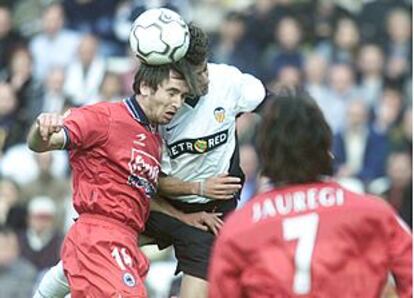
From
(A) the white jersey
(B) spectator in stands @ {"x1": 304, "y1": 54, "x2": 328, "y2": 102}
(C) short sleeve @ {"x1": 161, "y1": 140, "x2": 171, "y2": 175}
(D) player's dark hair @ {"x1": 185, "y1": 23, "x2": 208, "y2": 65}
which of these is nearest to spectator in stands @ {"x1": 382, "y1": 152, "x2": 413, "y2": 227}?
(B) spectator in stands @ {"x1": 304, "y1": 54, "x2": 328, "y2": 102}

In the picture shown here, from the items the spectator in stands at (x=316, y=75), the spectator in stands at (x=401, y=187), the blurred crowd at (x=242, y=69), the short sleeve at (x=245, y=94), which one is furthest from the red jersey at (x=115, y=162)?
the spectator in stands at (x=316, y=75)

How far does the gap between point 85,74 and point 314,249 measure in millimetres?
9184

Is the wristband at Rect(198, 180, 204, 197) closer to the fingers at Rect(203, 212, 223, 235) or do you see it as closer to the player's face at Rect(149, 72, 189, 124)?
the fingers at Rect(203, 212, 223, 235)

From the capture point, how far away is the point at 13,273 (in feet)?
41.6

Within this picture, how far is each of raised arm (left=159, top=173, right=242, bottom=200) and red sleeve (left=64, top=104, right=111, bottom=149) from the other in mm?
591

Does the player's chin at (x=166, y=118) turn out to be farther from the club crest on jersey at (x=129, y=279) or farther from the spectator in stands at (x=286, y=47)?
the spectator in stands at (x=286, y=47)

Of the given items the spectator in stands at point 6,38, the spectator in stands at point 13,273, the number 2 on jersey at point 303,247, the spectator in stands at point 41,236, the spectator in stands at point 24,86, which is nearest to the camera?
the number 2 on jersey at point 303,247

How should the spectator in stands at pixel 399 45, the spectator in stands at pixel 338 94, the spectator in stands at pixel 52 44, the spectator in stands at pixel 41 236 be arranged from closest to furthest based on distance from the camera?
1. the spectator in stands at pixel 41 236
2. the spectator in stands at pixel 338 94
3. the spectator in stands at pixel 52 44
4. the spectator in stands at pixel 399 45

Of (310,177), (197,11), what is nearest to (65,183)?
Answer: (197,11)

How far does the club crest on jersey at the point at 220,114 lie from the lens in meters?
7.65

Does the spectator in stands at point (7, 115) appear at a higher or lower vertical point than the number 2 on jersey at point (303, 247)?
lower

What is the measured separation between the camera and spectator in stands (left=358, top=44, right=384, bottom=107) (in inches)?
582

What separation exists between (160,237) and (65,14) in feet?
24.2

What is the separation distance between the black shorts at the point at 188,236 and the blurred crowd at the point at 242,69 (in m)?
5.19
